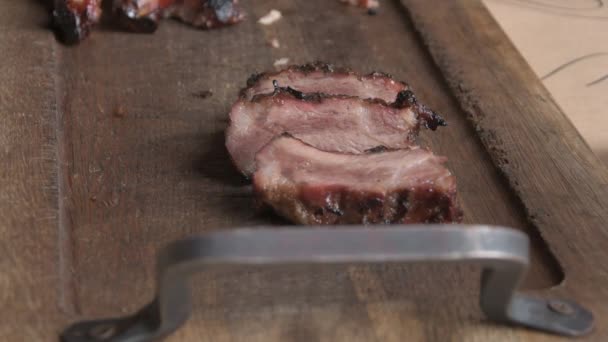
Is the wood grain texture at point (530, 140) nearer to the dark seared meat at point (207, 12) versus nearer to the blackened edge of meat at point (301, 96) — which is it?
the blackened edge of meat at point (301, 96)

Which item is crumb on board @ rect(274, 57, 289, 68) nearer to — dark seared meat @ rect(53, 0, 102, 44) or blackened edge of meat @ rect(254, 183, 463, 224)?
dark seared meat @ rect(53, 0, 102, 44)

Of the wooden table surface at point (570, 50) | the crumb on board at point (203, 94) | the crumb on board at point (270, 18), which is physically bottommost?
the wooden table surface at point (570, 50)

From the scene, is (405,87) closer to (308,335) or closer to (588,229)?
(588,229)

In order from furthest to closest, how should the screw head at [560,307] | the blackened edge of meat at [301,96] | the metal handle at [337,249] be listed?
the blackened edge of meat at [301,96] → the screw head at [560,307] → the metal handle at [337,249]

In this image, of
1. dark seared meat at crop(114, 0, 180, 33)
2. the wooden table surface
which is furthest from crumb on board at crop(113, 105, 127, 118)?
the wooden table surface

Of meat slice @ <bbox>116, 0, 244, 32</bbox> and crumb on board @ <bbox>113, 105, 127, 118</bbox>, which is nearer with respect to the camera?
crumb on board @ <bbox>113, 105, 127, 118</bbox>

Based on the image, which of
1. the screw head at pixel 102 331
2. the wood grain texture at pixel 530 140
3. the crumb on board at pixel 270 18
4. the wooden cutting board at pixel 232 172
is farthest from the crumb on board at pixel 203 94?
the screw head at pixel 102 331

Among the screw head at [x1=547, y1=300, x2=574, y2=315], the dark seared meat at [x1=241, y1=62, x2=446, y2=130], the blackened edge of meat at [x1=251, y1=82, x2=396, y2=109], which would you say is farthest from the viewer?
the dark seared meat at [x1=241, y1=62, x2=446, y2=130]
